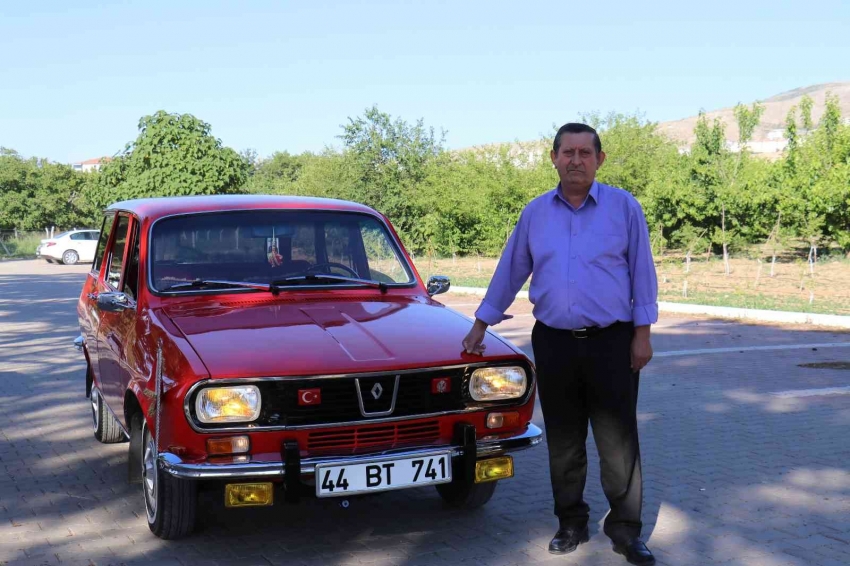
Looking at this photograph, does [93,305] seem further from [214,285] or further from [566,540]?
[566,540]

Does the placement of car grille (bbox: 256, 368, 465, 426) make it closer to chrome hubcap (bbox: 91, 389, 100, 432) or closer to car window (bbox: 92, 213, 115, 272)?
car window (bbox: 92, 213, 115, 272)

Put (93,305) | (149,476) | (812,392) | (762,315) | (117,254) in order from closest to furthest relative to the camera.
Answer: (149,476), (117,254), (93,305), (812,392), (762,315)

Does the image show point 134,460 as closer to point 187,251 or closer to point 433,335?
point 187,251

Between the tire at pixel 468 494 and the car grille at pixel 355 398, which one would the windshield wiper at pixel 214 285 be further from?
the tire at pixel 468 494

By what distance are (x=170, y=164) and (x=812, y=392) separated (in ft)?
74.1

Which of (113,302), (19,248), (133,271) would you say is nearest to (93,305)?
(133,271)

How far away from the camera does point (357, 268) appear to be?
609cm

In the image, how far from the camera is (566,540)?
15.5ft

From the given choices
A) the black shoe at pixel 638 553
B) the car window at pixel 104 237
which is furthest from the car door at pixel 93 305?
the black shoe at pixel 638 553

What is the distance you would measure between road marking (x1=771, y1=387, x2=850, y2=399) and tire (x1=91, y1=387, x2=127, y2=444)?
19.4ft

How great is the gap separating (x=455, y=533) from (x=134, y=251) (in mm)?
2637

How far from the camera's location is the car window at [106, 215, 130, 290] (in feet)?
21.1

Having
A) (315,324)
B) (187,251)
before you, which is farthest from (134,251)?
(315,324)

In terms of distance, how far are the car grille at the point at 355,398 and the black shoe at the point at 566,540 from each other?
78 cm
